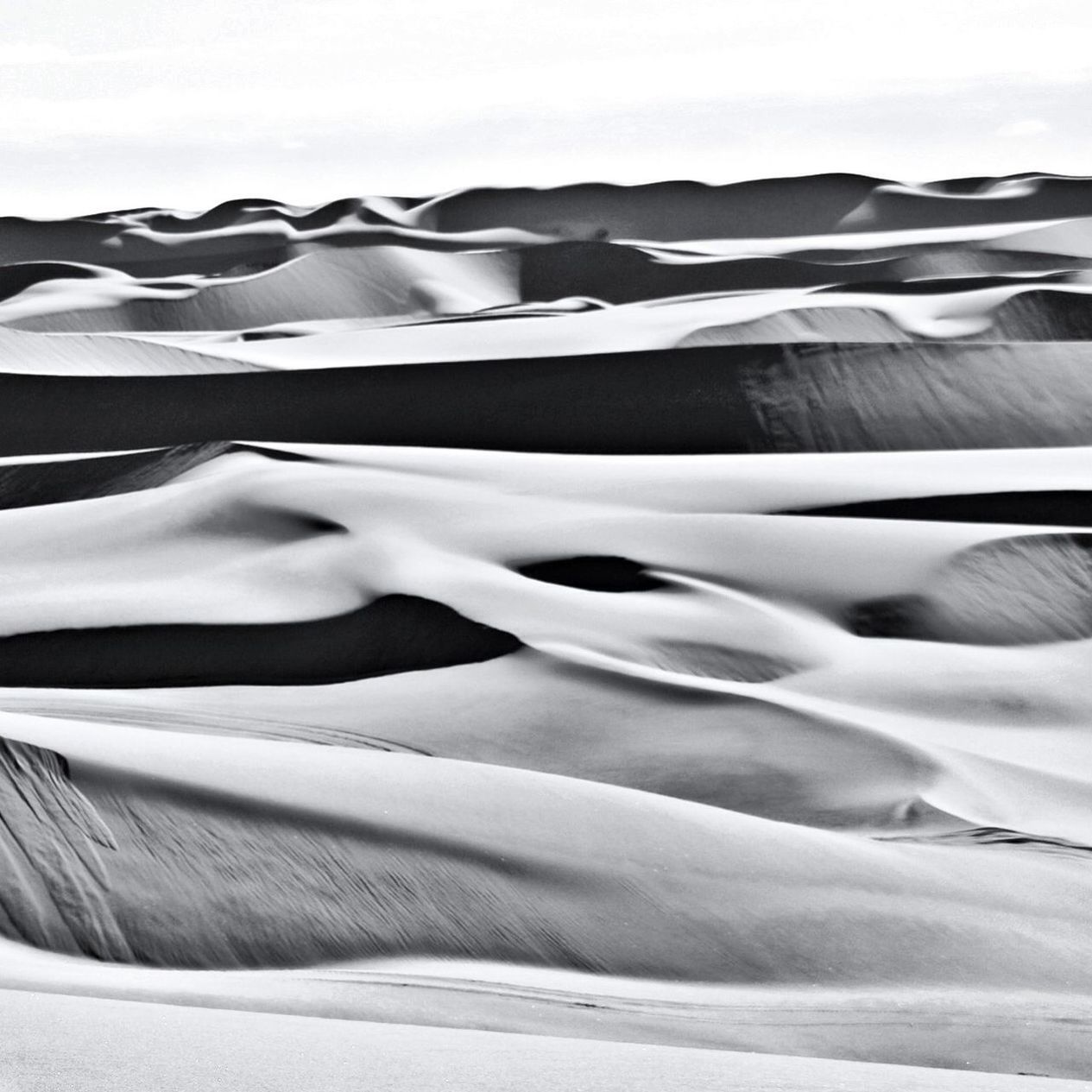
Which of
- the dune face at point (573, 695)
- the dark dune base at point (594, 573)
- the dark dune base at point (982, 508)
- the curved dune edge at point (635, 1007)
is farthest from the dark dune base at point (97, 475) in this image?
the curved dune edge at point (635, 1007)

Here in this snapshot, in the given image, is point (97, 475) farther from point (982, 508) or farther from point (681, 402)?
point (982, 508)

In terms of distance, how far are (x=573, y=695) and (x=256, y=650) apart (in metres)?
1.65

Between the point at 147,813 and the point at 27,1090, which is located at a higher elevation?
the point at 27,1090

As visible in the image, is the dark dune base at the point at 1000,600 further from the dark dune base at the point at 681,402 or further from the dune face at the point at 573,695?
the dark dune base at the point at 681,402

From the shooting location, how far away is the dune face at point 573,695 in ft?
12.3

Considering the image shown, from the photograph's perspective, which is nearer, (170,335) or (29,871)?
(29,871)

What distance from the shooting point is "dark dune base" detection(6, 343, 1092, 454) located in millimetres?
12828

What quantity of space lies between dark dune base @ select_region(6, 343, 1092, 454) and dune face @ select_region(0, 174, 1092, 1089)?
0.04m

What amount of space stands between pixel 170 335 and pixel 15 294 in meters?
7.10

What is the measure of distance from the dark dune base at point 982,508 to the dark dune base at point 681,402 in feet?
9.90

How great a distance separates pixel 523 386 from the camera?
13312 millimetres

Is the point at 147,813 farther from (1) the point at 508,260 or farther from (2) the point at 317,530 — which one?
(1) the point at 508,260

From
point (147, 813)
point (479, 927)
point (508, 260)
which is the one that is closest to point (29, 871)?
point (147, 813)

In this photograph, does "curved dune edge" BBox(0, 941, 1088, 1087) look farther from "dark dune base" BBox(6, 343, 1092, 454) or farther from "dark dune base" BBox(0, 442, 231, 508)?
"dark dune base" BBox(6, 343, 1092, 454)
